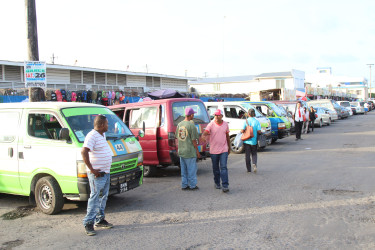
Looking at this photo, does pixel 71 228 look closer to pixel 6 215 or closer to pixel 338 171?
pixel 6 215

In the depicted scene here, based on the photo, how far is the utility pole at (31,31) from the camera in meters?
9.08

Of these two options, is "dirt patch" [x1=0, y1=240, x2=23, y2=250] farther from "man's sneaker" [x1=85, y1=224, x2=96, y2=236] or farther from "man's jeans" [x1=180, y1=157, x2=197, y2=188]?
"man's jeans" [x1=180, y1=157, x2=197, y2=188]

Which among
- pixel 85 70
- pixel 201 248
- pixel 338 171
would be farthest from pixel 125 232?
pixel 85 70

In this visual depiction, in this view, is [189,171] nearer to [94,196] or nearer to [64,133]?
[94,196]

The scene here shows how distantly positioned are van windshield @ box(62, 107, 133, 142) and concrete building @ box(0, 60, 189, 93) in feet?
46.9

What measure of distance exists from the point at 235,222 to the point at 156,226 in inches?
49.5

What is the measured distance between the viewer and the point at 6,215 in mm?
6293

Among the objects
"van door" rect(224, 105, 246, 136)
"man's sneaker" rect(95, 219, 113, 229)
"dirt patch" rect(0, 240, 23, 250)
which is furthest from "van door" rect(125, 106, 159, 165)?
"van door" rect(224, 105, 246, 136)

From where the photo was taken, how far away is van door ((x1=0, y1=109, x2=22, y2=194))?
6.52 m

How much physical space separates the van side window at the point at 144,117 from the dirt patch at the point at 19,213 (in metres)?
3.74

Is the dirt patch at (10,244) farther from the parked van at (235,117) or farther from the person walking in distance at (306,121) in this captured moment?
the person walking in distance at (306,121)

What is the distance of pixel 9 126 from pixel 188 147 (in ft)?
11.9

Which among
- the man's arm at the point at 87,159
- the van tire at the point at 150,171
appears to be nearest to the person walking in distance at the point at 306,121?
the van tire at the point at 150,171

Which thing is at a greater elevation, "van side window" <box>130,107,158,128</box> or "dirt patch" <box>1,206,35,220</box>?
"van side window" <box>130,107,158,128</box>
